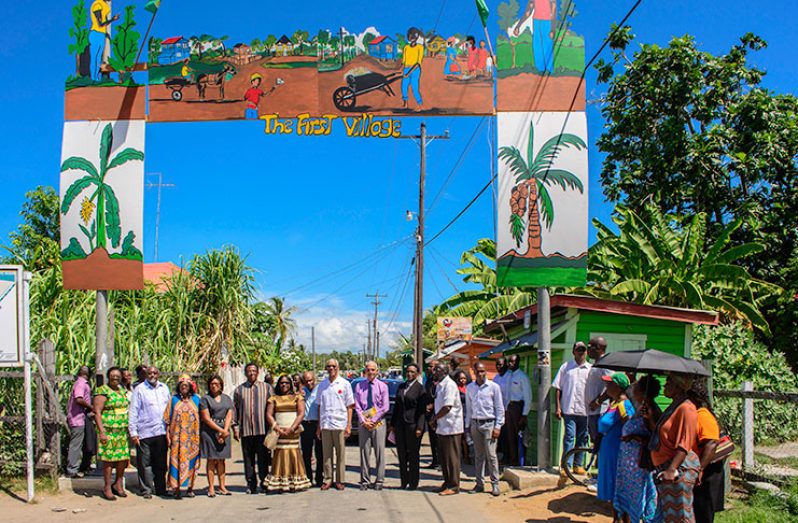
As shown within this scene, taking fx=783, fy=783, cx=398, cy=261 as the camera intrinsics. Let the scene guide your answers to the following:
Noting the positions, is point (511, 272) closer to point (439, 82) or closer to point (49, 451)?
point (439, 82)

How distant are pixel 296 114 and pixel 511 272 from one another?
13.3 ft

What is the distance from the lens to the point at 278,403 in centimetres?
1065

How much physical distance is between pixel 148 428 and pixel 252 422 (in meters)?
1.35

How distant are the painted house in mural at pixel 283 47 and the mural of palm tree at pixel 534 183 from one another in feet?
11.9

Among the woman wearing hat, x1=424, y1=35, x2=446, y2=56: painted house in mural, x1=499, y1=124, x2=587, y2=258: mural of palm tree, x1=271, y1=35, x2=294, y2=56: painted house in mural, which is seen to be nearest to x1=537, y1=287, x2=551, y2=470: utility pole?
x1=499, y1=124, x2=587, y2=258: mural of palm tree

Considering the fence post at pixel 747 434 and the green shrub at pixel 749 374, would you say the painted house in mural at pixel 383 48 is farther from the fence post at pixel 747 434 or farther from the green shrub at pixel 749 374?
the green shrub at pixel 749 374

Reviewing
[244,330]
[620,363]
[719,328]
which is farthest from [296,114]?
[719,328]

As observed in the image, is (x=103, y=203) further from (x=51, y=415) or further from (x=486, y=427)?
(x=486, y=427)

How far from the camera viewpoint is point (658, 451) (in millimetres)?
6344

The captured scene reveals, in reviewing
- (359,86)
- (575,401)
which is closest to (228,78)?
(359,86)

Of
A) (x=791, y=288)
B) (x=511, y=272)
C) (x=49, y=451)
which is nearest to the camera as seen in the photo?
(x=49, y=451)

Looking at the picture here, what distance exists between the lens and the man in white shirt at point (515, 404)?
40.6 ft

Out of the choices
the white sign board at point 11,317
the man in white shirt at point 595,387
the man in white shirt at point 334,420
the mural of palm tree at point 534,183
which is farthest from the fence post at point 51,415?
the man in white shirt at point 595,387

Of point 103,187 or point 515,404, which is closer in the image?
point 103,187
